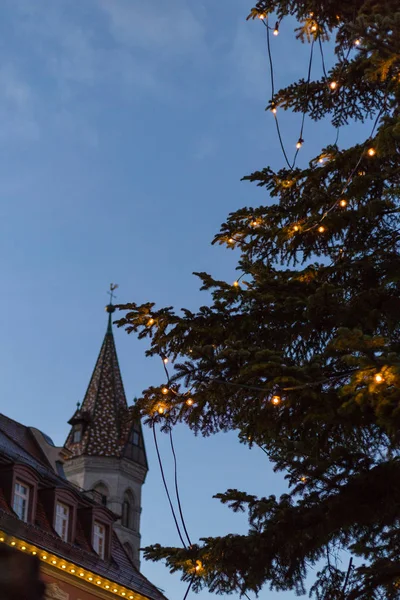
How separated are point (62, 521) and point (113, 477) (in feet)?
89.1

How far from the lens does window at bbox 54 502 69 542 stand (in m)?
21.9

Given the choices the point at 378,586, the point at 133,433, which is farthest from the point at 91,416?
the point at 378,586

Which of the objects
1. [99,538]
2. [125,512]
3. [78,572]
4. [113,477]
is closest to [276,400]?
[78,572]

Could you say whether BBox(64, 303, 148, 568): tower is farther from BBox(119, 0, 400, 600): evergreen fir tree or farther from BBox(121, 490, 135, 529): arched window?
BBox(119, 0, 400, 600): evergreen fir tree

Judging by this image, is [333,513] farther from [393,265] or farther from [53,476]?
[53,476]

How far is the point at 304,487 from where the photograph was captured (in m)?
8.79

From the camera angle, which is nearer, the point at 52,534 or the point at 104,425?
the point at 52,534

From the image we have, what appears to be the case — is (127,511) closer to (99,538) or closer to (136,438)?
(136,438)

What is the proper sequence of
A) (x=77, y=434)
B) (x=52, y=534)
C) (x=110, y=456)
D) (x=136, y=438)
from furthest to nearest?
(x=77, y=434)
(x=136, y=438)
(x=110, y=456)
(x=52, y=534)

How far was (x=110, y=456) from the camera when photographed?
49500 millimetres

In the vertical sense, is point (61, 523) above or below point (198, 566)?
above

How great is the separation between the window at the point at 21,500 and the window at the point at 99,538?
10.3 feet

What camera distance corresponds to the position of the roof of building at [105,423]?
50.0m

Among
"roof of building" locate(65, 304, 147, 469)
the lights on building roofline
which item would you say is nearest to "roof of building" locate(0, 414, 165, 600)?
the lights on building roofline
